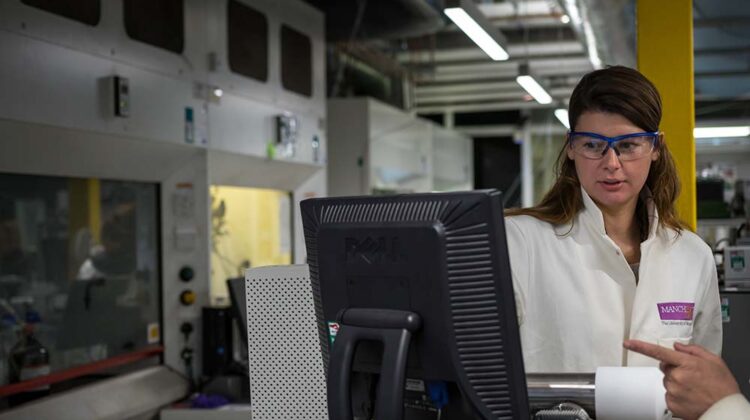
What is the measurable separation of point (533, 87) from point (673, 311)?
190 inches

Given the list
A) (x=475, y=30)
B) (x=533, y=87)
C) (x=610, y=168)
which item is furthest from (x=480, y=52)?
(x=610, y=168)

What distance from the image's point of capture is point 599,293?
1.64m

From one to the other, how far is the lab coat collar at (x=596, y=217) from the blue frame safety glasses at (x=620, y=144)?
0.12 m

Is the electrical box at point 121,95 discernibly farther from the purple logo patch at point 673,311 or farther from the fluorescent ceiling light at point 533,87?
the fluorescent ceiling light at point 533,87

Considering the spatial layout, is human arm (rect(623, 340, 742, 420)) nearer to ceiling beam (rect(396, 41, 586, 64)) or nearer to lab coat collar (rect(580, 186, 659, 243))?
lab coat collar (rect(580, 186, 659, 243))

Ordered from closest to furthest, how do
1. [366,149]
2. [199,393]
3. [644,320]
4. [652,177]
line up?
[644,320] < [652,177] < [199,393] < [366,149]

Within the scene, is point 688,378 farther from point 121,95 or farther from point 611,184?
point 121,95

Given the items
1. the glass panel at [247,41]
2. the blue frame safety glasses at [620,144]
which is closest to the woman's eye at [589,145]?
the blue frame safety glasses at [620,144]

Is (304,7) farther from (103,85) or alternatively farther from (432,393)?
(432,393)

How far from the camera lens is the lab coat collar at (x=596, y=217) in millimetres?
1666

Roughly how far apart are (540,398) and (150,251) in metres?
3.07

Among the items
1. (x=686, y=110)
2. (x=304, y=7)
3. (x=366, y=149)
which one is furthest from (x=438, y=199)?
(x=366, y=149)

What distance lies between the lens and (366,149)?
6305mm

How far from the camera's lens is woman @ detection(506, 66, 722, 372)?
1.57 metres
